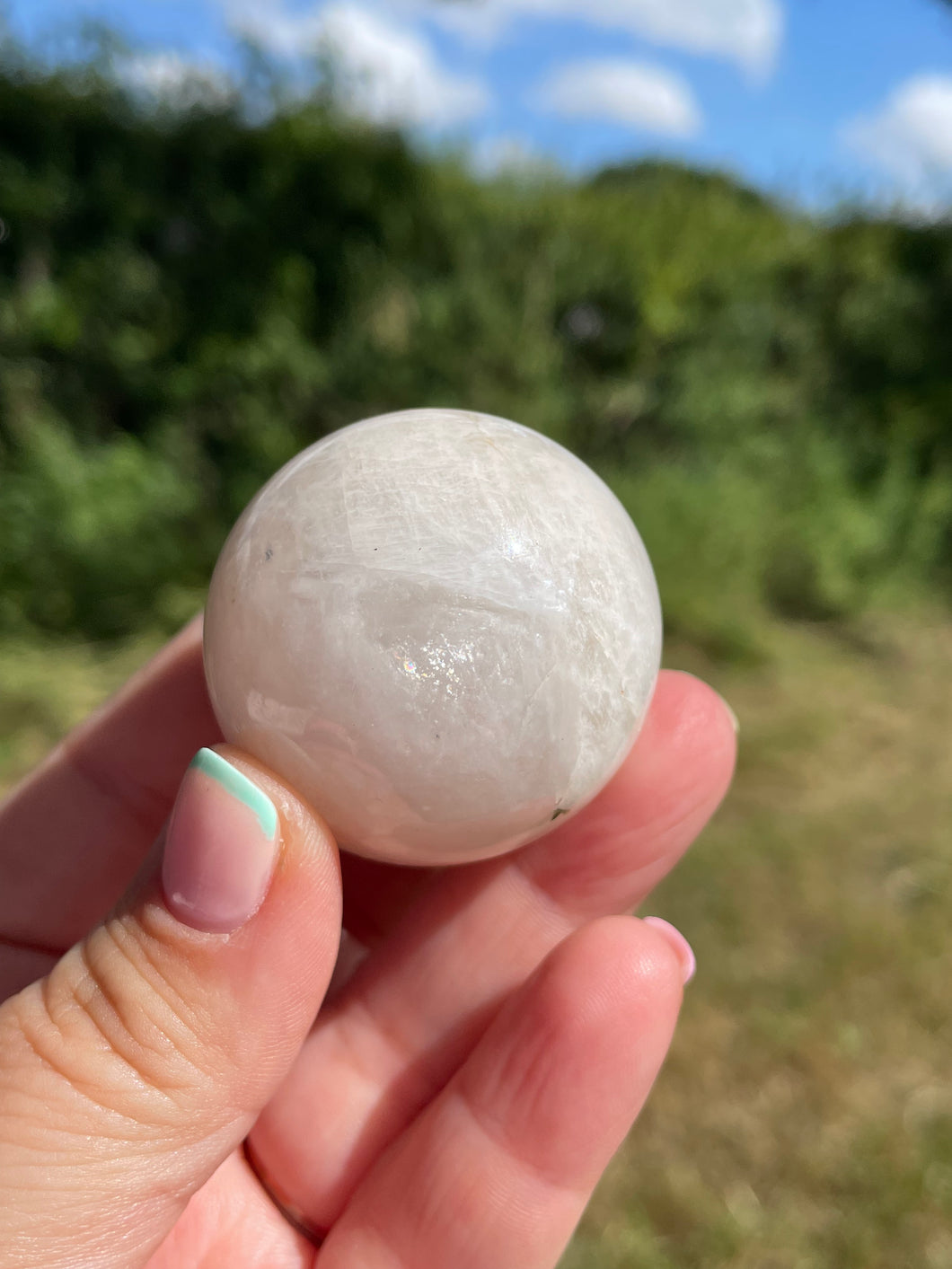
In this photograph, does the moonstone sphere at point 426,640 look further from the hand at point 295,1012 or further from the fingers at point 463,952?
the fingers at point 463,952

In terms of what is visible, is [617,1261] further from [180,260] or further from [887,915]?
[180,260]

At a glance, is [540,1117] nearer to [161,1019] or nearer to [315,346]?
[161,1019]

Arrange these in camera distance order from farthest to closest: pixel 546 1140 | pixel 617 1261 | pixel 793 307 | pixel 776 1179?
1. pixel 793 307
2. pixel 776 1179
3. pixel 617 1261
4. pixel 546 1140

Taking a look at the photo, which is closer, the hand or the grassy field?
the hand

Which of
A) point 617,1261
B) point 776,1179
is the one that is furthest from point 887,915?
point 617,1261

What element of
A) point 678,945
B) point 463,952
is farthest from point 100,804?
point 678,945

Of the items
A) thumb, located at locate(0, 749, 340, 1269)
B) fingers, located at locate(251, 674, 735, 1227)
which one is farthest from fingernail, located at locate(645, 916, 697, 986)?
thumb, located at locate(0, 749, 340, 1269)

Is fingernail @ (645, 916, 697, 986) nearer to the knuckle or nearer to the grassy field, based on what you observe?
the knuckle
